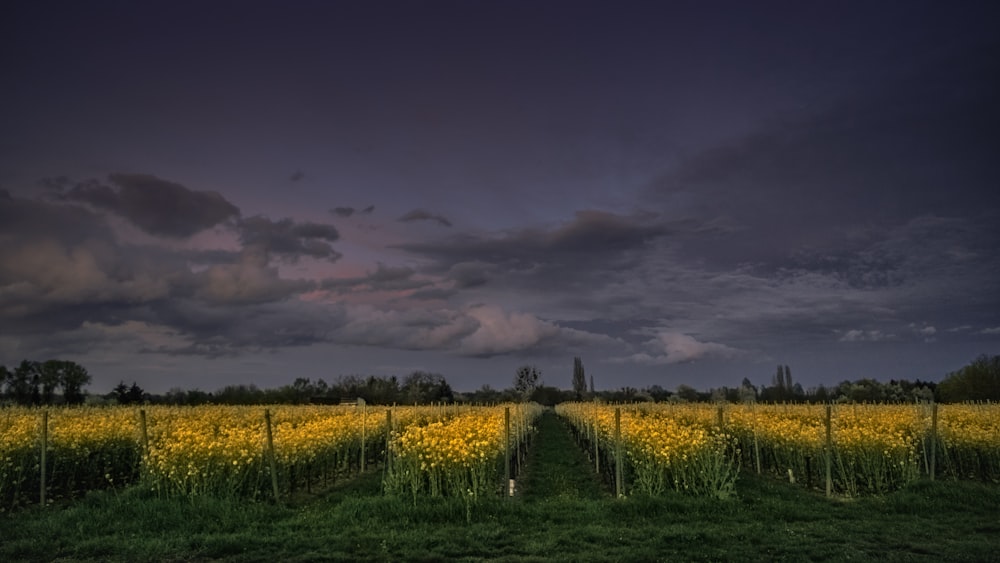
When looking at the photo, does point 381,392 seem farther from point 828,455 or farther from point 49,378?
point 828,455

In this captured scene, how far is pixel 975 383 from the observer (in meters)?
61.4

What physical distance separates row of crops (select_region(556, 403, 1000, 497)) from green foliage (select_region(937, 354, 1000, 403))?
44852 millimetres

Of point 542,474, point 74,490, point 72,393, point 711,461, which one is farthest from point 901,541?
point 72,393

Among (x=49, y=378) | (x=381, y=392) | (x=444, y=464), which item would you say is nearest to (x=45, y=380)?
(x=49, y=378)

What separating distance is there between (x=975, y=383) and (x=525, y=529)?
65216 mm

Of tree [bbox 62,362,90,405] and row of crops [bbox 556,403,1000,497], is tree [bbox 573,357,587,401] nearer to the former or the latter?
tree [bbox 62,362,90,405]

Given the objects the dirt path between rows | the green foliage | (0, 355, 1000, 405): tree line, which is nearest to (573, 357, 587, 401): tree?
(0, 355, 1000, 405): tree line

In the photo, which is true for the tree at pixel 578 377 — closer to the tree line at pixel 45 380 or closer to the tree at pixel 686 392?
the tree at pixel 686 392

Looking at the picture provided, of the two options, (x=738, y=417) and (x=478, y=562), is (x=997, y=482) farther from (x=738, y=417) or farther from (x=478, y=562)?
(x=478, y=562)

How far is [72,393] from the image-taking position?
62.9 metres

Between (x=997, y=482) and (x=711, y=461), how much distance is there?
9.23 m

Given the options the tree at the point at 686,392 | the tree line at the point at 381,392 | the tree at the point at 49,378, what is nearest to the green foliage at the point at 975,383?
the tree line at the point at 381,392

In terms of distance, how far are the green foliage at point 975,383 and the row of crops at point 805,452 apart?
44852 millimetres

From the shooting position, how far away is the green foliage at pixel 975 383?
59.9 meters
